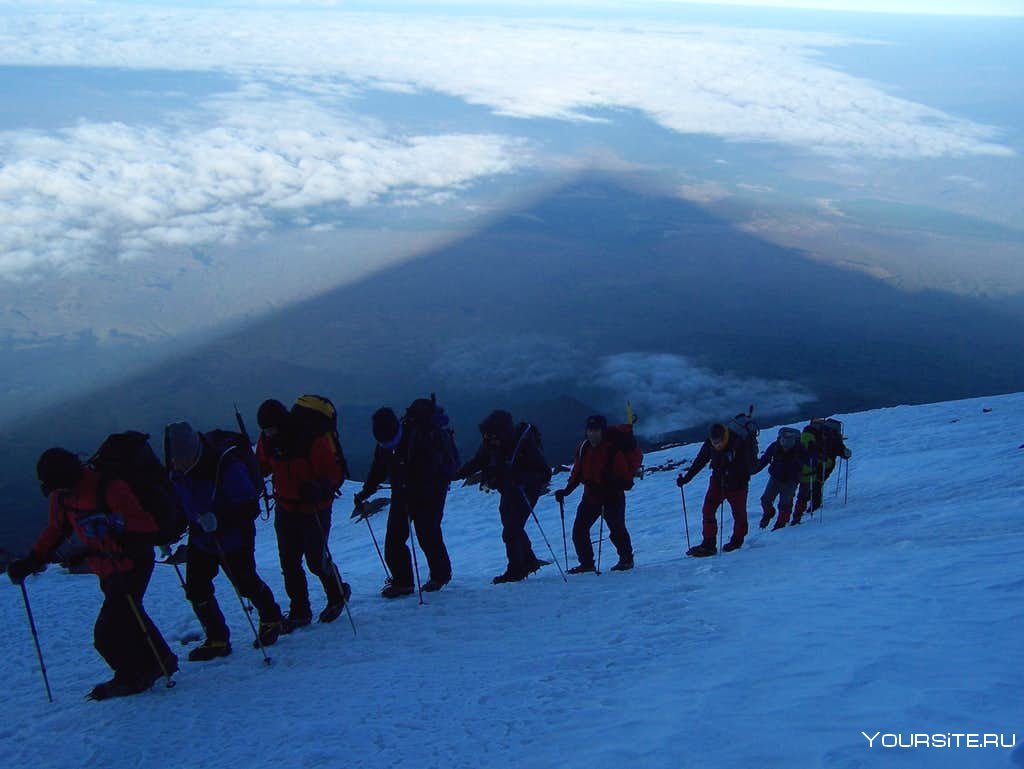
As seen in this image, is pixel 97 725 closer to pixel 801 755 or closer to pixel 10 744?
pixel 10 744

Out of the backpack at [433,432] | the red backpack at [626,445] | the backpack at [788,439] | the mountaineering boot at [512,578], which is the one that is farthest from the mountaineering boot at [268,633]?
the backpack at [788,439]

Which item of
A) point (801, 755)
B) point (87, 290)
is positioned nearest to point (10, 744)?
point (801, 755)

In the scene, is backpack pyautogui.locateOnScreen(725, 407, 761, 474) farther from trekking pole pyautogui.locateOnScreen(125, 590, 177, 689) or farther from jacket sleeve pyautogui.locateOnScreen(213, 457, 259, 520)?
trekking pole pyautogui.locateOnScreen(125, 590, 177, 689)

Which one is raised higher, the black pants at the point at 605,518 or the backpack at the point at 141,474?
the backpack at the point at 141,474

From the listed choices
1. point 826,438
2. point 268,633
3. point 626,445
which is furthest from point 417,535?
point 826,438

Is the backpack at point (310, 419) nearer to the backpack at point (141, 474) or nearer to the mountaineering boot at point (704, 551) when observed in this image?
the backpack at point (141, 474)

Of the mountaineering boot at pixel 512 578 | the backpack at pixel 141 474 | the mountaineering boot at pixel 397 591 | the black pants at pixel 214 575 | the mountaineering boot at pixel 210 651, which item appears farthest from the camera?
the mountaineering boot at pixel 512 578
